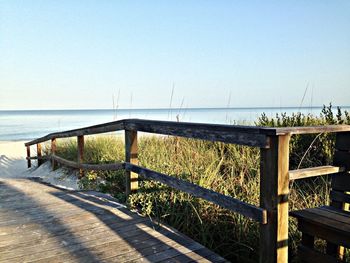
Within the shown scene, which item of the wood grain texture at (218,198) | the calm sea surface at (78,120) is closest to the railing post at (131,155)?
the wood grain texture at (218,198)

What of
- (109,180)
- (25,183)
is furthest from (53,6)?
(109,180)

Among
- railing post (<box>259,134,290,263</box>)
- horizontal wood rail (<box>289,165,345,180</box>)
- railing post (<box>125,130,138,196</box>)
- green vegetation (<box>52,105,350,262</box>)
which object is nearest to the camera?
railing post (<box>259,134,290,263</box>)

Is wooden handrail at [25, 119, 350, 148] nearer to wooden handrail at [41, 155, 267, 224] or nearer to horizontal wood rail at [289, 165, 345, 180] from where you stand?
horizontal wood rail at [289, 165, 345, 180]

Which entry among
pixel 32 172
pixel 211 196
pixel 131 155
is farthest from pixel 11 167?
pixel 211 196

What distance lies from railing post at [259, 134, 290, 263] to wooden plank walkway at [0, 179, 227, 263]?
494 millimetres

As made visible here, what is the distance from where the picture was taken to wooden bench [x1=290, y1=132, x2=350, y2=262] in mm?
1931

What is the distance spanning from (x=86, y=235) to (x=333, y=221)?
6.97ft

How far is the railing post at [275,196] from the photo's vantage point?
75.6 inches

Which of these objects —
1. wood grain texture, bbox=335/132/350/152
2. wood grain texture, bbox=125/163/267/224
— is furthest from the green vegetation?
wood grain texture, bbox=335/132/350/152

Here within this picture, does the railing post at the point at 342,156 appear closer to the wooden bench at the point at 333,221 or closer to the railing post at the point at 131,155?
the wooden bench at the point at 333,221

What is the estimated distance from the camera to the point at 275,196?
1951mm

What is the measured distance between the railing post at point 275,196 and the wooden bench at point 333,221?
0.24 m

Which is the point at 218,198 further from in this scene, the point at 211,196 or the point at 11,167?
the point at 11,167

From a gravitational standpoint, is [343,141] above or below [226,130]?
below
